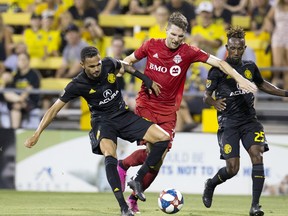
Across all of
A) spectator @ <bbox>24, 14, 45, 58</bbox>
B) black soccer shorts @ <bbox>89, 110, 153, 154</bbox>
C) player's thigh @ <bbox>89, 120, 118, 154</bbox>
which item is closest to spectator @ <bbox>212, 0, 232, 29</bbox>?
spectator @ <bbox>24, 14, 45, 58</bbox>

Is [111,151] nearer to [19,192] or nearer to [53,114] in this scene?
[53,114]

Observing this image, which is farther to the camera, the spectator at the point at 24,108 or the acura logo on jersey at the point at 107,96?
the spectator at the point at 24,108

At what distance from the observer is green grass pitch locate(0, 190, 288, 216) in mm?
10484

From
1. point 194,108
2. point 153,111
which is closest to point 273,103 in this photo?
point 194,108

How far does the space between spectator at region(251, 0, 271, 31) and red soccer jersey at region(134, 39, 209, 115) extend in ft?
21.2

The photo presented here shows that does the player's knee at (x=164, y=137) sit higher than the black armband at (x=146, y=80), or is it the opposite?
the black armband at (x=146, y=80)

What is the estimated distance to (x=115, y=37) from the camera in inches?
637

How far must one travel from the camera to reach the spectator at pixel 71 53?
16953 millimetres

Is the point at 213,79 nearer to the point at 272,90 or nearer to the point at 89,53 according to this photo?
the point at 272,90

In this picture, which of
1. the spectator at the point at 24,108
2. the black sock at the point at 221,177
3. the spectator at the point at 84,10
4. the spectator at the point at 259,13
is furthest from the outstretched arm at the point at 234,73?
the spectator at the point at 84,10

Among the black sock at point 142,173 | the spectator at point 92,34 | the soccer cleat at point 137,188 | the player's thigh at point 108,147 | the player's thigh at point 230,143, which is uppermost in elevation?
the spectator at point 92,34

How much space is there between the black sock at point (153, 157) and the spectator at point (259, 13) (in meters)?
7.40

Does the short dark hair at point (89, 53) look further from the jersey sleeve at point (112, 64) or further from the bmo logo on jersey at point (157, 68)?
the bmo logo on jersey at point (157, 68)

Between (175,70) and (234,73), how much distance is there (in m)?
0.84
